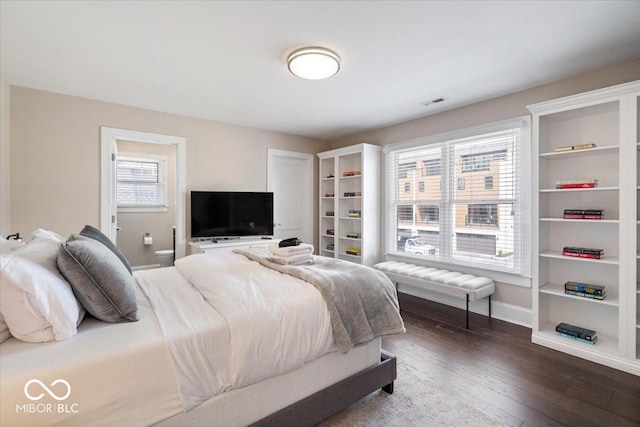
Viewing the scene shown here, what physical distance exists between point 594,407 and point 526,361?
57 cm

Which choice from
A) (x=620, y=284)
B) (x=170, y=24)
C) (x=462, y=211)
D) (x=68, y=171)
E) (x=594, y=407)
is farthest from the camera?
A: (x=462, y=211)

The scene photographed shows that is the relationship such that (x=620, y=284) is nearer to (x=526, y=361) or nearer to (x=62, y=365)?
(x=526, y=361)

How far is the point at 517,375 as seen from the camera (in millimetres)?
2221

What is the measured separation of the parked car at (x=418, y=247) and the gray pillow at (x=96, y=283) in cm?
353

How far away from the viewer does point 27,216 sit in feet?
10.2

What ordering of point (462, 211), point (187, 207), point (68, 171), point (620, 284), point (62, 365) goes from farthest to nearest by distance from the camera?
point (187, 207), point (462, 211), point (68, 171), point (620, 284), point (62, 365)

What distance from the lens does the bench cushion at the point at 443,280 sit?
3131mm

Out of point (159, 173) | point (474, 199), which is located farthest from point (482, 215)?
point (159, 173)

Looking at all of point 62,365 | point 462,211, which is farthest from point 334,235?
point 62,365

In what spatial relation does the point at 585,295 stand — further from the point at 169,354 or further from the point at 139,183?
the point at 139,183

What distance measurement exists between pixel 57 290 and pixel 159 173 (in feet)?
16.0

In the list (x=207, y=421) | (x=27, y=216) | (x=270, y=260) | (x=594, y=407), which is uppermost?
(x=27, y=216)

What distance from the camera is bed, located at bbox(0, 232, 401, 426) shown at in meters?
1.05

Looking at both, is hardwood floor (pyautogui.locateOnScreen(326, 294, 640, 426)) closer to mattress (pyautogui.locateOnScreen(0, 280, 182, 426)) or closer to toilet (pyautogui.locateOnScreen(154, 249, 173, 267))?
mattress (pyautogui.locateOnScreen(0, 280, 182, 426))
